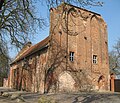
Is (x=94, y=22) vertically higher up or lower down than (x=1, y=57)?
higher up

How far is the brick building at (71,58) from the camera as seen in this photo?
2597cm

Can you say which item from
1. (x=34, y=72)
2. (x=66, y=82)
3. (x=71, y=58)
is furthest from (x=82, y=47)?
(x=34, y=72)

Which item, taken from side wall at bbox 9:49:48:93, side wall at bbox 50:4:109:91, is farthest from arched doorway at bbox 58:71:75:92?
side wall at bbox 9:49:48:93

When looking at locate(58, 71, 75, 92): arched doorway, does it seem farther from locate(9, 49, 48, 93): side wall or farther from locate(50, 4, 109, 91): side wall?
locate(9, 49, 48, 93): side wall

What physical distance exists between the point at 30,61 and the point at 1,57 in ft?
30.5

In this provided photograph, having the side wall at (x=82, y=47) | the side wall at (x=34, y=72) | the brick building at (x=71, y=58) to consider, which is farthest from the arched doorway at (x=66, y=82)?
the side wall at (x=34, y=72)

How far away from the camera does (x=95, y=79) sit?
1145 inches

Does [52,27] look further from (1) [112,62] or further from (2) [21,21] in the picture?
(1) [112,62]

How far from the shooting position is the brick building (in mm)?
25967

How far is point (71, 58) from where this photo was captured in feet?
91.2

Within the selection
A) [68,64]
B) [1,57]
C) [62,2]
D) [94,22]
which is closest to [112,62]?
[94,22]

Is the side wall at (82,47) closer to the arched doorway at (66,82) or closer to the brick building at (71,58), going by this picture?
the brick building at (71,58)

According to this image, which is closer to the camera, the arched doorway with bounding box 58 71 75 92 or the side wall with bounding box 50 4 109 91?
the arched doorway with bounding box 58 71 75 92

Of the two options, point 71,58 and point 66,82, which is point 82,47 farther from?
point 66,82
